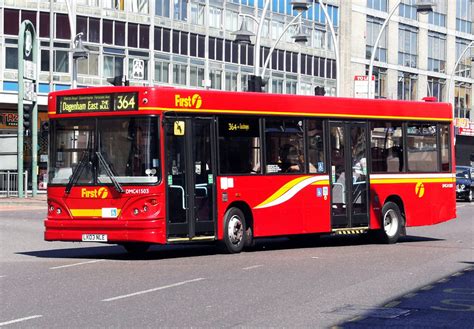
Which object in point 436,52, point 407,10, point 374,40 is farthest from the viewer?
point 436,52

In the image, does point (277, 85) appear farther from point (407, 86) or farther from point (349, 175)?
point (349, 175)

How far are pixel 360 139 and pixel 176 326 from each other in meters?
12.7

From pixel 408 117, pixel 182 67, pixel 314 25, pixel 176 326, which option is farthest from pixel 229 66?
pixel 176 326

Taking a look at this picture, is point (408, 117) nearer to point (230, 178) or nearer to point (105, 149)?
point (230, 178)

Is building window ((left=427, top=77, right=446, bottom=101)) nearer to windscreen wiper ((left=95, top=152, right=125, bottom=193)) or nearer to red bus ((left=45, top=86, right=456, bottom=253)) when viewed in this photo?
red bus ((left=45, top=86, right=456, bottom=253))

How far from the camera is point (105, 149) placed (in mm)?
19078

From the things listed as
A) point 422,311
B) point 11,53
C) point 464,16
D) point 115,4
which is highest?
point 464,16

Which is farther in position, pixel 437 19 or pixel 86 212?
pixel 437 19

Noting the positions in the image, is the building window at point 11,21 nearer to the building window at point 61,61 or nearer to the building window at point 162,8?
the building window at point 61,61

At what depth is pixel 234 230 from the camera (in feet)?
66.4

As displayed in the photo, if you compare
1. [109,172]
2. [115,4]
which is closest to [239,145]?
[109,172]

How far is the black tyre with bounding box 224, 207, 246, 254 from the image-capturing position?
65.7ft

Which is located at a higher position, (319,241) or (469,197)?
(469,197)

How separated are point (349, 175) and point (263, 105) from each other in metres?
2.81
